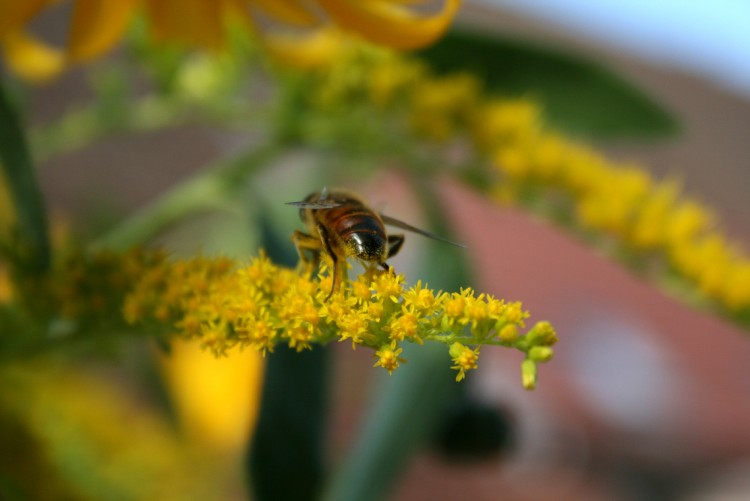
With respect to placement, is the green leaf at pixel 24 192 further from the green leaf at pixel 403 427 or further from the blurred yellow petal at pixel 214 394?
the blurred yellow petal at pixel 214 394

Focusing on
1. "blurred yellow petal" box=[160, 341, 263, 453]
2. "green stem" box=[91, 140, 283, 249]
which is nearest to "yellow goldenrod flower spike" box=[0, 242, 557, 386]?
"green stem" box=[91, 140, 283, 249]

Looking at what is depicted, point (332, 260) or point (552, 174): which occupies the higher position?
point (552, 174)

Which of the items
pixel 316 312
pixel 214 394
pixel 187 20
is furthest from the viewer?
pixel 214 394

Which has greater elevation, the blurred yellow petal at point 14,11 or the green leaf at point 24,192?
the blurred yellow petal at point 14,11

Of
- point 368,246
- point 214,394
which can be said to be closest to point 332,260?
point 368,246

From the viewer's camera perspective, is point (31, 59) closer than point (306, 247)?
No

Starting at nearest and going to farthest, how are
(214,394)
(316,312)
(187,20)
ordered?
(316,312)
(187,20)
(214,394)

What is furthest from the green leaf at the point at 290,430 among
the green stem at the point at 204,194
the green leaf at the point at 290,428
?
the green stem at the point at 204,194

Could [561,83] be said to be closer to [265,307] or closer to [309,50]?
[309,50]
